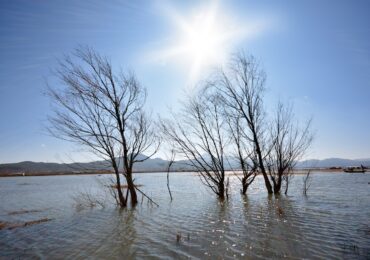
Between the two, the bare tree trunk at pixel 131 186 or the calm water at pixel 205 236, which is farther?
the bare tree trunk at pixel 131 186

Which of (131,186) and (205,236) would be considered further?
(131,186)

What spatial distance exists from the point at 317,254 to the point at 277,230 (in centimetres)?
260

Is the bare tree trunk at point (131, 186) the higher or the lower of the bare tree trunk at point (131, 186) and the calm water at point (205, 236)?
the higher

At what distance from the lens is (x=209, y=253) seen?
22.6 feet

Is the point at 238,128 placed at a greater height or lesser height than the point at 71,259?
greater

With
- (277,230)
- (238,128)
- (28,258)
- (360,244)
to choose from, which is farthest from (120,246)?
(238,128)

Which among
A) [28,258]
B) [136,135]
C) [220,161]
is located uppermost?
[136,135]

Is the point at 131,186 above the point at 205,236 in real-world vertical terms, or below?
above

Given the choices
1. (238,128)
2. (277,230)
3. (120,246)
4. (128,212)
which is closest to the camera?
(120,246)

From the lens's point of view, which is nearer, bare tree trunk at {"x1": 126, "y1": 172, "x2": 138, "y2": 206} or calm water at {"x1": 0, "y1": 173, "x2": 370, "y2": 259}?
calm water at {"x1": 0, "y1": 173, "x2": 370, "y2": 259}

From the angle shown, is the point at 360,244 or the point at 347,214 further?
the point at 347,214

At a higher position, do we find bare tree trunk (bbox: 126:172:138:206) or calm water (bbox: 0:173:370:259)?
bare tree trunk (bbox: 126:172:138:206)

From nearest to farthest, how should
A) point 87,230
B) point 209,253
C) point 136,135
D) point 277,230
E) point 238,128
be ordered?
point 209,253 → point 277,230 → point 87,230 → point 136,135 → point 238,128

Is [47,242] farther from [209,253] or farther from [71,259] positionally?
[209,253]
